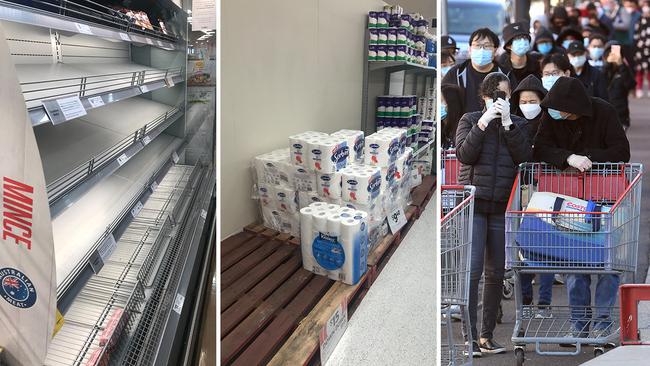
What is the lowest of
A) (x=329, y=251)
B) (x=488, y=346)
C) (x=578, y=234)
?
(x=488, y=346)

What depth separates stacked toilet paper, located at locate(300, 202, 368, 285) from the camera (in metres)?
2.38

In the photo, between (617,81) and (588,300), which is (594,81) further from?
(617,81)

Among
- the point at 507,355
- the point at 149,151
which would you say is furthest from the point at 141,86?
the point at 507,355

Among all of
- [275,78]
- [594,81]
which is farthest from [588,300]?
[594,81]

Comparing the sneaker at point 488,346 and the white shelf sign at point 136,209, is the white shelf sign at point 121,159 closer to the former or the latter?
the white shelf sign at point 136,209

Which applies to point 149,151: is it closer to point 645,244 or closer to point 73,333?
point 73,333

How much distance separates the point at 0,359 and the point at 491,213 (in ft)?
5.54

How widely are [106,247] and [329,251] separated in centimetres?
101

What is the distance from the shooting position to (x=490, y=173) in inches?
82.0

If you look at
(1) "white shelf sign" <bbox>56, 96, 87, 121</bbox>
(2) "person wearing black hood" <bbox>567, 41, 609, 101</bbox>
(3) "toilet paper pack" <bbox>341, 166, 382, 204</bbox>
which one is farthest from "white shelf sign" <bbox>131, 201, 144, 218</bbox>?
(2) "person wearing black hood" <bbox>567, 41, 609, 101</bbox>

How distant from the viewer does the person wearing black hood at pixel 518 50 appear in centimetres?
312

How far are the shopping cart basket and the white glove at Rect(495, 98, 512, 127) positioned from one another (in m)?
0.26

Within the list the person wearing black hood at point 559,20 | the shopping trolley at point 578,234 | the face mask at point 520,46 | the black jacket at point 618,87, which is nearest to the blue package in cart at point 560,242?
the shopping trolley at point 578,234

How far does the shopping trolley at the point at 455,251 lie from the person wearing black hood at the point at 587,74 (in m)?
Answer: 2.22
